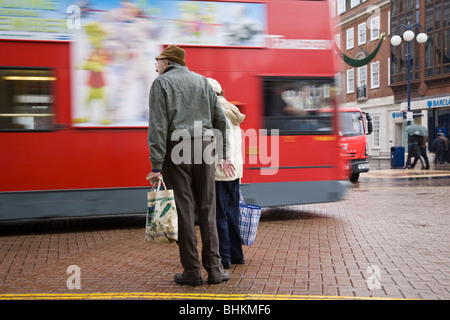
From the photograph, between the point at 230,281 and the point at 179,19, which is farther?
the point at 179,19

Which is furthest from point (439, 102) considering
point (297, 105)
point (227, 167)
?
point (227, 167)

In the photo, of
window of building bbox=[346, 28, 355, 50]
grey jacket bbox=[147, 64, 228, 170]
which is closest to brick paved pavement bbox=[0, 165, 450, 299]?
grey jacket bbox=[147, 64, 228, 170]

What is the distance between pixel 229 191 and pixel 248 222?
0.48 m

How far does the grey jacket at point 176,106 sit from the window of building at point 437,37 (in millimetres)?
29528

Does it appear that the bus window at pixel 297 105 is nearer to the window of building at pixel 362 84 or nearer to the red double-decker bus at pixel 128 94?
the red double-decker bus at pixel 128 94

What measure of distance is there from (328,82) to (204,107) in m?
4.69

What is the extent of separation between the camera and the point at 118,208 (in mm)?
7645

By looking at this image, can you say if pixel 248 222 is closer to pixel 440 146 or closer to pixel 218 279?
pixel 218 279

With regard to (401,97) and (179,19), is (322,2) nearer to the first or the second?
(179,19)

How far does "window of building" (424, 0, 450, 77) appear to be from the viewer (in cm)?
3077

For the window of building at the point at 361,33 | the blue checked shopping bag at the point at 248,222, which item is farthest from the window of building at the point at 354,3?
the blue checked shopping bag at the point at 248,222

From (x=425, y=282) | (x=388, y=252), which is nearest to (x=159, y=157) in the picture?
(x=425, y=282)

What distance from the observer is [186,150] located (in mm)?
4301
